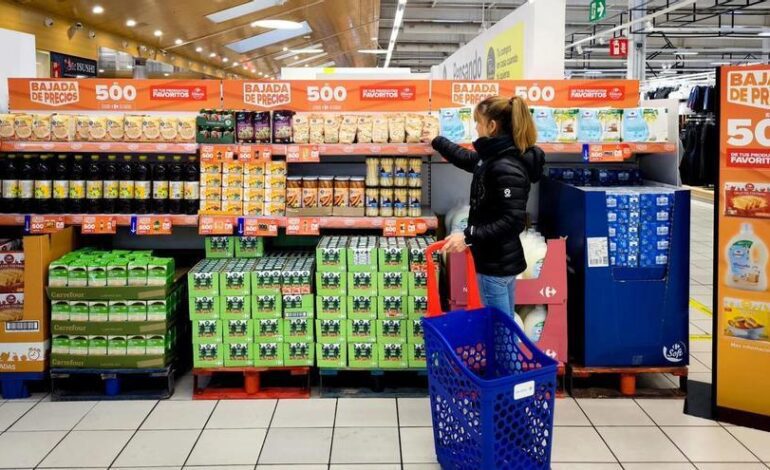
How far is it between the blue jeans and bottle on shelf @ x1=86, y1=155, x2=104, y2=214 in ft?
8.22

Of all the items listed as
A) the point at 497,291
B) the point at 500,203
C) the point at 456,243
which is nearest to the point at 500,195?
the point at 500,203

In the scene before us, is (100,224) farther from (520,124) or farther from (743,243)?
(743,243)

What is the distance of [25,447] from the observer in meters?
3.61

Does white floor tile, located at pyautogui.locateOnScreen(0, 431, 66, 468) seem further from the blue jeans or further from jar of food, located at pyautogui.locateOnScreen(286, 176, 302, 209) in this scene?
the blue jeans

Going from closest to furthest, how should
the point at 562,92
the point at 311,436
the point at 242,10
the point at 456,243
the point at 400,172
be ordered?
the point at 456,243
the point at 311,436
the point at 400,172
the point at 562,92
the point at 242,10

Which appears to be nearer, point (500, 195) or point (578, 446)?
point (500, 195)

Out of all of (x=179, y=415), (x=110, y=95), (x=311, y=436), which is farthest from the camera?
(x=110, y=95)

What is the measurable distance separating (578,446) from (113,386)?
272cm

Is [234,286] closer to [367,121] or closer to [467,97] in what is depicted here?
[367,121]

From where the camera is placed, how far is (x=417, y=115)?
14.8ft

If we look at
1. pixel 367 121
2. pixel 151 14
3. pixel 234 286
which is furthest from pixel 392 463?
pixel 151 14

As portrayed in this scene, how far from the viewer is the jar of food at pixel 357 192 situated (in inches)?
177

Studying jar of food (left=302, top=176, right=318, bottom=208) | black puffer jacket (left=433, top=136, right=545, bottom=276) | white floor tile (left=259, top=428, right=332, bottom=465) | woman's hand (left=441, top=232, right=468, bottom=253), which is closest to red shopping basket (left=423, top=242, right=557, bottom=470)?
woman's hand (left=441, top=232, right=468, bottom=253)

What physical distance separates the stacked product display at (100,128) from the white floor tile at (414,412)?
2.11m
